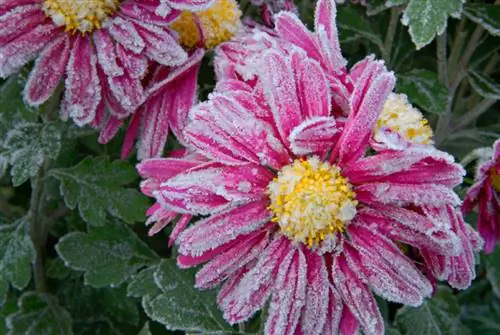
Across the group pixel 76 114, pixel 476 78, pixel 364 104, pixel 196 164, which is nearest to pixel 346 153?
pixel 364 104

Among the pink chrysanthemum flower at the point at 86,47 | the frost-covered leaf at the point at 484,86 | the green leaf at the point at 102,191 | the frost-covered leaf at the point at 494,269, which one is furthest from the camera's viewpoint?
the frost-covered leaf at the point at 494,269

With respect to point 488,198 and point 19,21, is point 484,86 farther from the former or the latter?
point 19,21

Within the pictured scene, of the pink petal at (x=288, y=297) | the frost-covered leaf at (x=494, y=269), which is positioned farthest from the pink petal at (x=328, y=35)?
the frost-covered leaf at (x=494, y=269)

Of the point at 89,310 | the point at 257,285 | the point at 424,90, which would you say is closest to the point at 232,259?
the point at 257,285

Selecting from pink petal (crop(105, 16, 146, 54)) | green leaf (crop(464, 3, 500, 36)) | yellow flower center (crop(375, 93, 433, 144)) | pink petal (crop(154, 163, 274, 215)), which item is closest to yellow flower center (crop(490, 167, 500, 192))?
yellow flower center (crop(375, 93, 433, 144))

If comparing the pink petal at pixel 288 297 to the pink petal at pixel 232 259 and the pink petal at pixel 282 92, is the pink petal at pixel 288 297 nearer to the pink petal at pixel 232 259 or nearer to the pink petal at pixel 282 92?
the pink petal at pixel 232 259

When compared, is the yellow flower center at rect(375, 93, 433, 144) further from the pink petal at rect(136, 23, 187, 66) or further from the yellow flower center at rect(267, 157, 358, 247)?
the pink petal at rect(136, 23, 187, 66)
